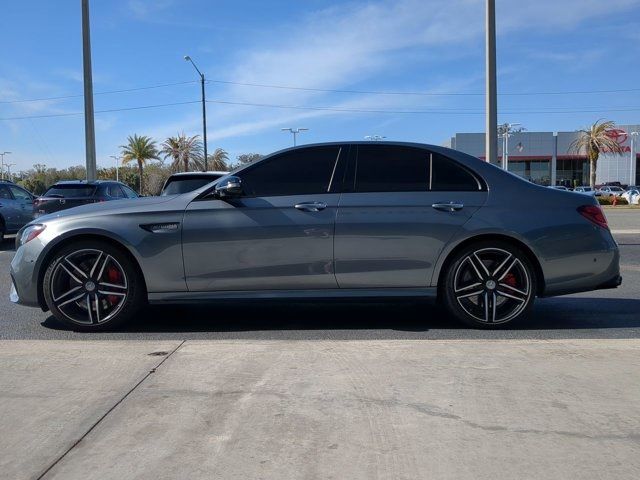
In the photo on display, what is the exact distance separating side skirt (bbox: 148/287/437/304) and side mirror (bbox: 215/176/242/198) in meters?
0.87

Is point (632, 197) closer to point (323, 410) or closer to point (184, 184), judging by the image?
point (184, 184)

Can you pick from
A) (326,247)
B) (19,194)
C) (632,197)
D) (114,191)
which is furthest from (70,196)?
(632,197)

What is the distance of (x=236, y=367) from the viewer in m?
4.41

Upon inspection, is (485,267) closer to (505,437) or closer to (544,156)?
(505,437)

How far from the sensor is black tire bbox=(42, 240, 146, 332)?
5.42 m

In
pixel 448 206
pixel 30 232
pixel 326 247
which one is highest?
pixel 448 206

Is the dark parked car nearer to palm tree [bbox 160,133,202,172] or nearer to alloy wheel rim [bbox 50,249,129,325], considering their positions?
alloy wheel rim [bbox 50,249,129,325]

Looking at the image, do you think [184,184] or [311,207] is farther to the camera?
[184,184]

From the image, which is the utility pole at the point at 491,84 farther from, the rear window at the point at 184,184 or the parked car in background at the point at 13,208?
the parked car in background at the point at 13,208

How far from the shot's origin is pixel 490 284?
5.48 m

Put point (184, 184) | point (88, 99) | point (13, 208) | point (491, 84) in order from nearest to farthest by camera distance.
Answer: point (184, 184), point (491, 84), point (13, 208), point (88, 99)

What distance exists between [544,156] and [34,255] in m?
67.3

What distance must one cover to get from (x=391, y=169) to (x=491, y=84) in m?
8.18

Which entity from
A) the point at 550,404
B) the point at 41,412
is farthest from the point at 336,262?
the point at 41,412
